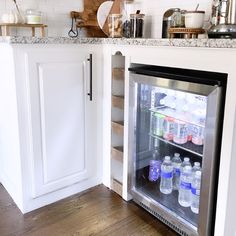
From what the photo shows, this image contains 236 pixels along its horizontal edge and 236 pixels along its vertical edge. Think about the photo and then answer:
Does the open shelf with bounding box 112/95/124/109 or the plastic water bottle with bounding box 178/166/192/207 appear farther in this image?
the open shelf with bounding box 112/95/124/109

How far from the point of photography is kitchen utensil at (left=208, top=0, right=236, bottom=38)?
133cm

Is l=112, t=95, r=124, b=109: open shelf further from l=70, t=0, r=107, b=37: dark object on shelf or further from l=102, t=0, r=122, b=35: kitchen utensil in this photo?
l=70, t=0, r=107, b=37: dark object on shelf

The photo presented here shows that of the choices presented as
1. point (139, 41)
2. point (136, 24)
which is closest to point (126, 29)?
point (136, 24)

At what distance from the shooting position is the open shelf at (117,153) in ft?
6.53

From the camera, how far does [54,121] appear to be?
1.83m

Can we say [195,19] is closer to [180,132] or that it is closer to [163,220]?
[180,132]

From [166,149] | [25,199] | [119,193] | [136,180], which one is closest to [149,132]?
[166,149]

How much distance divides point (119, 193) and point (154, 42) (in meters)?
1.07

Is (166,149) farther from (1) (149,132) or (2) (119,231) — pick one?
(2) (119,231)

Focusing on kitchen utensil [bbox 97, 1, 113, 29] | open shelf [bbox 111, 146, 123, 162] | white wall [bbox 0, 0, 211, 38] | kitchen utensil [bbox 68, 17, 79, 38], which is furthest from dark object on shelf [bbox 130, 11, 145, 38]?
open shelf [bbox 111, 146, 123, 162]

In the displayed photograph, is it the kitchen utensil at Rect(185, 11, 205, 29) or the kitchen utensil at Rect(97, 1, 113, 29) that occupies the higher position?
the kitchen utensil at Rect(97, 1, 113, 29)

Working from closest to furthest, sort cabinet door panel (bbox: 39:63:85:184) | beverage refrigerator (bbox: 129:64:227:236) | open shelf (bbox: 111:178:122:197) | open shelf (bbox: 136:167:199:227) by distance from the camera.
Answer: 1. beverage refrigerator (bbox: 129:64:227:236)
2. open shelf (bbox: 136:167:199:227)
3. cabinet door panel (bbox: 39:63:85:184)
4. open shelf (bbox: 111:178:122:197)

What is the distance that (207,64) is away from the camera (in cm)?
133

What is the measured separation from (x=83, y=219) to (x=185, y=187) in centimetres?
65
